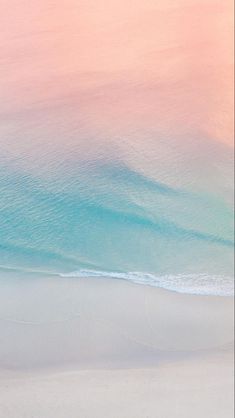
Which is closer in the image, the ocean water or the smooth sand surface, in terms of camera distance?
the smooth sand surface

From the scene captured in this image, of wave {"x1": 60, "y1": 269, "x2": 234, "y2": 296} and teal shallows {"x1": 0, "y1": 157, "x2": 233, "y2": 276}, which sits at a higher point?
teal shallows {"x1": 0, "y1": 157, "x2": 233, "y2": 276}

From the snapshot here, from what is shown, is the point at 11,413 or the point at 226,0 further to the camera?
the point at 226,0

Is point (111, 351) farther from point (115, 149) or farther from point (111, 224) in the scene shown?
point (115, 149)

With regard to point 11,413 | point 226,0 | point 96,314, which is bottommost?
point 11,413

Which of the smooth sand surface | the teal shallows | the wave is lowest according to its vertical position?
the smooth sand surface

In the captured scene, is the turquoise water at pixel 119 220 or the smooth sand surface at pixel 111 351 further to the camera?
the turquoise water at pixel 119 220

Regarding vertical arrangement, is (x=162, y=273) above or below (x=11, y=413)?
above

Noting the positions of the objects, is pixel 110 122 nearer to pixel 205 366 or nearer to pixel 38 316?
pixel 38 316

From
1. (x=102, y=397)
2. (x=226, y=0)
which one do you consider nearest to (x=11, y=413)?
(x=102, y=397)
